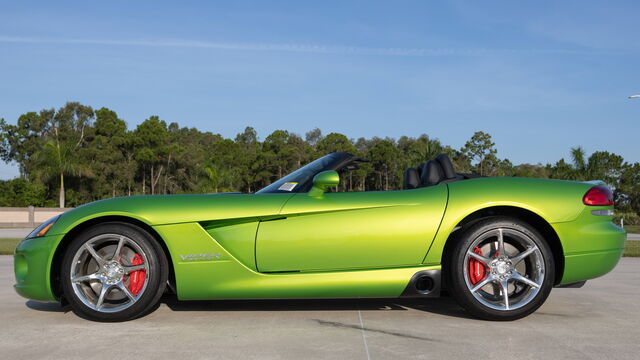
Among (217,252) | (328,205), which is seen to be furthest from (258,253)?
(328,205)

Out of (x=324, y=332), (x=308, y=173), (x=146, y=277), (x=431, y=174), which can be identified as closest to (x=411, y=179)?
(x=431, y=174)

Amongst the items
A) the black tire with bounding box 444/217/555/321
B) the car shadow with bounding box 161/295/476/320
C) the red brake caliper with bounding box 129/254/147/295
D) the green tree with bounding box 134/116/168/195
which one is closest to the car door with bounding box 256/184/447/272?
the black tire with bounding box 444/217/555/321

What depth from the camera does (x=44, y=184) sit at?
142 feet

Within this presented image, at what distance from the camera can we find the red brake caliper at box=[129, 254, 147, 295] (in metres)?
3.56

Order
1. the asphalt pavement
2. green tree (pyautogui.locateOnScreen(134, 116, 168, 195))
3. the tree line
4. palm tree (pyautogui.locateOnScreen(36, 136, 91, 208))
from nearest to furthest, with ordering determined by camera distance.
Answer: the asphalt pavement, palm tree (pyautogui.locateOnScreen(36, 136, 91, 208)), the tree line, green tree (pyautogui.locateOnScreen(134, 116, 168, 195))

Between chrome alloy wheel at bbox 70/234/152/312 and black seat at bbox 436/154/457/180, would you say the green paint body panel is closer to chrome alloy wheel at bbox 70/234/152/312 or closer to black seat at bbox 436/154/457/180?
chrome alloy wheel at bbox 70/234/152/312

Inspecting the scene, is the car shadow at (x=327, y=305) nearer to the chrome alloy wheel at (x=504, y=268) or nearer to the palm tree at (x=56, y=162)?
the chrome alloy wheel at (x=504, y=268)

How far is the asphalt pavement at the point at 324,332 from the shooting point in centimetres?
273

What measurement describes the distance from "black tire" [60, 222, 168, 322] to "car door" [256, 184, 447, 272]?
69 centimetres

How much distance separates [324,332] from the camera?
3168 millimetres

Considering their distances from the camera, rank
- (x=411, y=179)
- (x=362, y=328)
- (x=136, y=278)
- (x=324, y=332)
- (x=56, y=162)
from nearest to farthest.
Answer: (x=324, y=332)
(x=362, y=328)
(x=136, y=278)
(x=411, y=179)
(x=56, y=162)

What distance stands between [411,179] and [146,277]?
2.08 metres

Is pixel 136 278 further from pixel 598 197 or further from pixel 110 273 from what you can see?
pixel 598 197

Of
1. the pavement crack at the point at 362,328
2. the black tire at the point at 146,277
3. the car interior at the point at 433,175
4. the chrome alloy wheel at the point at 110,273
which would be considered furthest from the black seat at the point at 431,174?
the chrome alloy wheel at the point at 110,273
